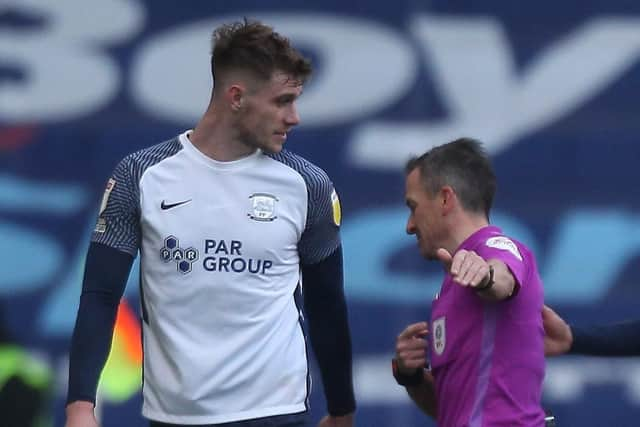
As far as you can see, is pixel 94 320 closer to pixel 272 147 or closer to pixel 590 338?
pixel 272 147

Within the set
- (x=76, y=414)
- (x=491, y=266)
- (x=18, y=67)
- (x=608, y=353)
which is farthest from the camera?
(x=18, y=67)

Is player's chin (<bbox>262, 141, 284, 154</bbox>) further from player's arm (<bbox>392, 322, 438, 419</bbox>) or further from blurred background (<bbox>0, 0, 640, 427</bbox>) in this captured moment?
blurred background (<bbox>0, 0, 640, 427</bbox>)

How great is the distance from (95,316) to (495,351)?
1.02 metres

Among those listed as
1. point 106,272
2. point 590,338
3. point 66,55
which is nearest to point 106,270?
point 106,272

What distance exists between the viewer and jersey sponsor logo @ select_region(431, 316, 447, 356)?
3416 millimetres

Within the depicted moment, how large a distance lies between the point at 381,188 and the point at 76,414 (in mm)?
2186

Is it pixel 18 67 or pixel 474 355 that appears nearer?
pixel 474 355

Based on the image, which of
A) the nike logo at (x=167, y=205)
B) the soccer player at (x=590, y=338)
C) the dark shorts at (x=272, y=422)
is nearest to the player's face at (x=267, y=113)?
the nike logo at (x=167, y=205)

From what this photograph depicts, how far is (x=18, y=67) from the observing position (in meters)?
5.34

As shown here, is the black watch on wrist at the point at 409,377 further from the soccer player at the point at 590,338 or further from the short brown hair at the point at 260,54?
the short brown hair at the point at 260,54

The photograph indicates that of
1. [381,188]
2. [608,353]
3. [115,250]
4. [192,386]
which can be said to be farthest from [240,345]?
[381,188]

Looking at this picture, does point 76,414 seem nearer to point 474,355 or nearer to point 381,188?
point 474,355

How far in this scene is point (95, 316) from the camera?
360cm

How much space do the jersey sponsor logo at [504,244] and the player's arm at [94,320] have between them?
925 millimetres
